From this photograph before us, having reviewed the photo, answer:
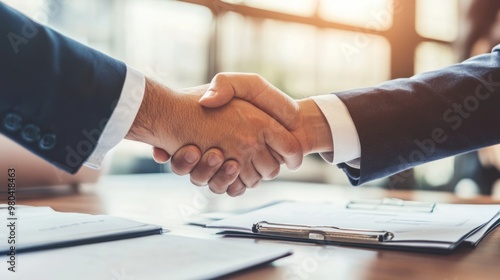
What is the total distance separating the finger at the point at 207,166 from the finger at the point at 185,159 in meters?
0.02

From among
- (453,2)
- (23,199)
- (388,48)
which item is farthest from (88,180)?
(453,2)

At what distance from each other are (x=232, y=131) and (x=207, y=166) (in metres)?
0.10

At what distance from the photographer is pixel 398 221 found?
92 cm

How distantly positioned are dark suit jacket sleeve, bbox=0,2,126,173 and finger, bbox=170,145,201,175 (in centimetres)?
27

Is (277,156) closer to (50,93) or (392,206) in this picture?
(392,206)

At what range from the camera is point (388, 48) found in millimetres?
3477

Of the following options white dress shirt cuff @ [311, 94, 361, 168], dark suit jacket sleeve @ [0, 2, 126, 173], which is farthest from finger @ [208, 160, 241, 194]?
dark suit jacket sleeve @ [0, 2, 126, 173]

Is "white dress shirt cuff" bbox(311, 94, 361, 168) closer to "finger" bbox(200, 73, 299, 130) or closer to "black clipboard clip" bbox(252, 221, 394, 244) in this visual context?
"finger" bbox(200, 73, 299, 130)

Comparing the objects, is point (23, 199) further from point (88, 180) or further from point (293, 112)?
point (293, 112)

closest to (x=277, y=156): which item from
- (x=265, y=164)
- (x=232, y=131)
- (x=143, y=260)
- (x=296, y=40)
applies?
(x=265, y=164)

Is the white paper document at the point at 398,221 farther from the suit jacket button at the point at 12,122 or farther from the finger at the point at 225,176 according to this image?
the suit jacket button at the point at 12,122

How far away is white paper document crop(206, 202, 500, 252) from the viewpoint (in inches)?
29.6

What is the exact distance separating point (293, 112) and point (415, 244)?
0.71 meters

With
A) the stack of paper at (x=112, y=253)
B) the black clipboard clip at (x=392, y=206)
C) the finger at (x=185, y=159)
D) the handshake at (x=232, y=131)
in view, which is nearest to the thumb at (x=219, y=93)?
the handshake at (x=232, y=131)
